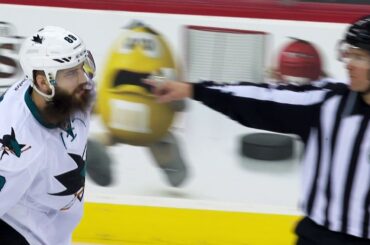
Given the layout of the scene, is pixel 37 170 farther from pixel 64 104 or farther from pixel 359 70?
pixel 359 70

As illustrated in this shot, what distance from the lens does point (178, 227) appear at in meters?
3.73

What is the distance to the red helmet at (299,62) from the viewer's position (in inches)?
133

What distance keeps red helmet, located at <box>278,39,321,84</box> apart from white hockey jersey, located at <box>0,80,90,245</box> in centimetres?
117

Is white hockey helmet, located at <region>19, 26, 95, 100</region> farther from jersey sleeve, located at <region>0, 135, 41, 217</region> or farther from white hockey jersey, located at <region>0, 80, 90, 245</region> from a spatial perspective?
jersey sleeve, located at <region>0, 135, 41, 217</region>

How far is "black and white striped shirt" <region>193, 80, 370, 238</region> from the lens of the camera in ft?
7.43

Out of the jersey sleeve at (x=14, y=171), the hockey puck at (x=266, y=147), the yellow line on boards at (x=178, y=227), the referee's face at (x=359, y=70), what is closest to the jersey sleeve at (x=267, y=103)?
the referee's face at (x=359, y=70)

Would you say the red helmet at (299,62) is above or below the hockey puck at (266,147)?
above

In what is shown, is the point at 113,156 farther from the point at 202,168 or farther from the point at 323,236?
the point at 323,236

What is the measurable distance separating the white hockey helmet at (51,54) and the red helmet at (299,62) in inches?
48.2

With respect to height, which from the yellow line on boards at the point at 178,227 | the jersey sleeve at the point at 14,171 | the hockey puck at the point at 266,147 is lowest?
the yellow line on boards at the point at 178,227

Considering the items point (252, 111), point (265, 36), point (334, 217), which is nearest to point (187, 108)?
point (265, 36)

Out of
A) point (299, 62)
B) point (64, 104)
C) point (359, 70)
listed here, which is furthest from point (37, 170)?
point (299, 62)

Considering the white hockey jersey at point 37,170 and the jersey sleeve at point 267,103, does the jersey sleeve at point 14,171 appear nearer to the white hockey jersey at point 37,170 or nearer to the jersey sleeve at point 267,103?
the white hockey jersey at point 37,170

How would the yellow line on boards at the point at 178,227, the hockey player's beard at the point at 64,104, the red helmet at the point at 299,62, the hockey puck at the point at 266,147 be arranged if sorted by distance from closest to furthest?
the hockey player's beard at the point at 64,104 < the red helmet at the point at 299,62 < the hockey puck at the point at 266,147 < the yellow line on boards at the point at 178,227
